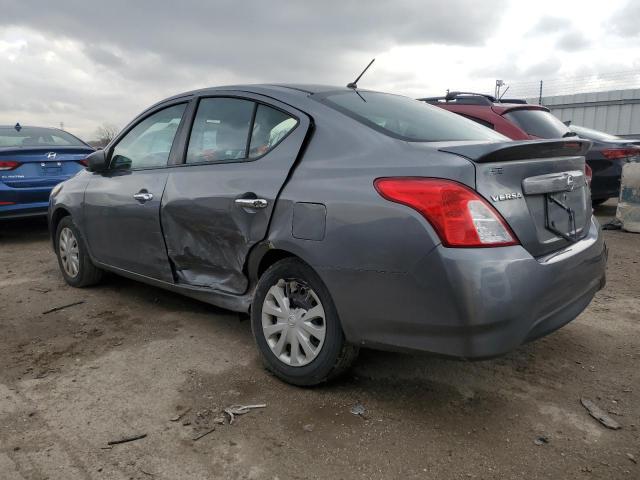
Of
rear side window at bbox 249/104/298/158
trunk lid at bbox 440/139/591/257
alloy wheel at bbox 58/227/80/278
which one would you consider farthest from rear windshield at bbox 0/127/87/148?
trunk lid at bbox 440/139/591/257

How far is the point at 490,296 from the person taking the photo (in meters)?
2.07

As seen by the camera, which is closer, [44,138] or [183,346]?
[183,346]

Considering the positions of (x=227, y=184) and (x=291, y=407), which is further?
(x=227, y=184)

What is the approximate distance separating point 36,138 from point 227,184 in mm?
5338

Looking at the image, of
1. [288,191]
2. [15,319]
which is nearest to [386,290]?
[288,191]

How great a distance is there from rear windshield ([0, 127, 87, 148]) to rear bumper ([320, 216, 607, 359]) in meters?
5.90

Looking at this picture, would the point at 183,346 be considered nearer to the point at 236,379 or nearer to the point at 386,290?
the point at 236,379

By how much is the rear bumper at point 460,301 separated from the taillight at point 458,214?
0.16ft

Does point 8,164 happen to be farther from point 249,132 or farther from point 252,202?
point 252,202

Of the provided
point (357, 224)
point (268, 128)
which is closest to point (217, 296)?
point (268, 128)

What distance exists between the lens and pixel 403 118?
2930 mm

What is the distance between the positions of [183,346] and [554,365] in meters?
2.18

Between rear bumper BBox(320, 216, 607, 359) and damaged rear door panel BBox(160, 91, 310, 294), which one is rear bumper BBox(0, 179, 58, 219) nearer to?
damaged rear door panel BBox(160, 91, 310, 294)

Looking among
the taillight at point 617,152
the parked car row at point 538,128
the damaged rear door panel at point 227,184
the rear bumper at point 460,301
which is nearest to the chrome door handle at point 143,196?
the damaged rear door panel at point 227,184
